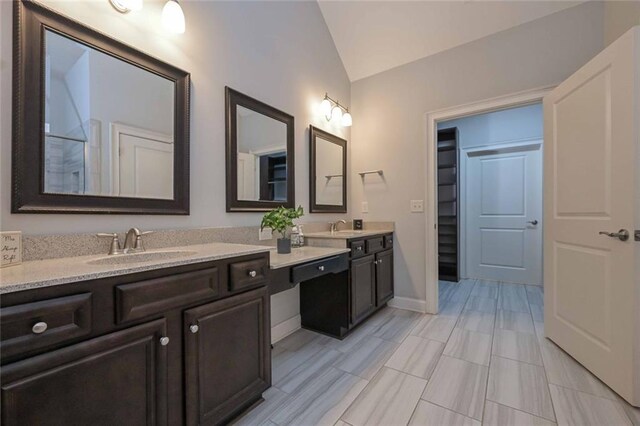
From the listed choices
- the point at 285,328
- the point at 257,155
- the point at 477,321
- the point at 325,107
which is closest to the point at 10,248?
the point at 257,155

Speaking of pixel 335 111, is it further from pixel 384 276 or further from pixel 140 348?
pixel 140 348

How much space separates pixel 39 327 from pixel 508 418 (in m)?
1.93

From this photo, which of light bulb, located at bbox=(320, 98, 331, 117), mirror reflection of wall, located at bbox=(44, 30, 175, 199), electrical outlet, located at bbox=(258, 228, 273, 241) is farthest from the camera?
light bulb, located at bbox=(320, 98, 331, 117)

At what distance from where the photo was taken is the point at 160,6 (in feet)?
4.98

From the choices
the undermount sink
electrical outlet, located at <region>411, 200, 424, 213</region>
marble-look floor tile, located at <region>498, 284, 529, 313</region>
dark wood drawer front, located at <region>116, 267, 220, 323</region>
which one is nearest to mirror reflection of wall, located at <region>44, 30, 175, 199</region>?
the undermount sink

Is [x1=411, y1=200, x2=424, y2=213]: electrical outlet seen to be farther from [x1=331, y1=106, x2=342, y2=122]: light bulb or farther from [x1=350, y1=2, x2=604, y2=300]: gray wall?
[x1=331, y1=106, x2=342, y2=122]: light bulb

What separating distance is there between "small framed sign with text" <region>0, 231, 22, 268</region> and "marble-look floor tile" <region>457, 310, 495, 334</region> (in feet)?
9.51

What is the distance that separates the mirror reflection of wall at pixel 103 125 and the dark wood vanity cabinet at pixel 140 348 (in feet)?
2.15

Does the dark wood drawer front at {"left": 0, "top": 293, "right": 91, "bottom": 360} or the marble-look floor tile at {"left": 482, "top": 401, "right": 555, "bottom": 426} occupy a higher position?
the dark wood drawer front at {"left": 0, "top": 293, "right": 91, "bottom": 360}

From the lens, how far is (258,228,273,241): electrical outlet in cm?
208

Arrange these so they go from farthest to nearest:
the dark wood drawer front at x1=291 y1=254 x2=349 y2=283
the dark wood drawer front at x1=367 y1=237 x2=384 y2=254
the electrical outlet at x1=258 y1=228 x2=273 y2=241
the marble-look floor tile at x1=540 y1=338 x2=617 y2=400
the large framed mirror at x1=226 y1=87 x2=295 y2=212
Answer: the dark wood drawer front at x1=367 y1=237 x2=384 y2=254 < the electrical outlet at x1=258 y1=228 x2=273 y2=241 < the large framed mirror at x1=226 y1=87 x2=295 y2=212 < the dark wood drawer front at x1=291 y1=254 x2=349 y2=283 < the marble-look floor tile at x1=540 y1=338 x2=617 y2=400

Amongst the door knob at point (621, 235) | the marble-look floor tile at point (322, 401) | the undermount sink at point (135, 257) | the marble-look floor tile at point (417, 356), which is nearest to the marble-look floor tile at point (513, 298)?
the marble-look floor tile at point (417, 356)

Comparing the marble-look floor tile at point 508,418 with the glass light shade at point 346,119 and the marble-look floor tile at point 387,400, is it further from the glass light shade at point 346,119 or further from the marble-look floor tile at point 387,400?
the glass light shade at point 346,119

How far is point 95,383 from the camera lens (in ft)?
2.82
